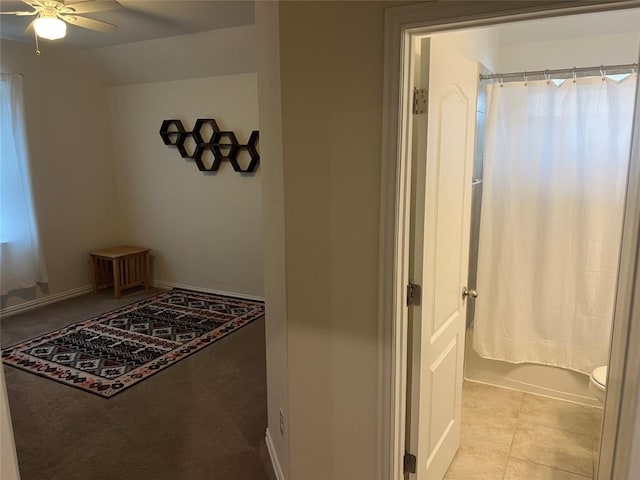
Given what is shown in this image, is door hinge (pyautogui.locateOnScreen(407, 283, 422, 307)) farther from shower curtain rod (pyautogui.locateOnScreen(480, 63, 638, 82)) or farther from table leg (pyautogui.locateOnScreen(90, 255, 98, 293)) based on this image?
table leg (pyautogui.locateOnScreen(90, 255, 98, 293))

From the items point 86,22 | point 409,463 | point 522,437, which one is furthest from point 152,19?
point 522,437

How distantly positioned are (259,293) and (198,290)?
80 cm

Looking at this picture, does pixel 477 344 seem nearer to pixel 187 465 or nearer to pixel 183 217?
pixel 187 465

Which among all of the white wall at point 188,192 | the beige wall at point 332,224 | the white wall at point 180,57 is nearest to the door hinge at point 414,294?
the beige wall at point 332,224

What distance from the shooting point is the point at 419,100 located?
162 cm

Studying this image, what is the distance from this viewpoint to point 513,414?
2812 mm

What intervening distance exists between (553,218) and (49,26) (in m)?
3.21

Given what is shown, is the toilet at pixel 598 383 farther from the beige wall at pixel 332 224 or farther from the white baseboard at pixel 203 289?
the white baseboard at pixel 203 289

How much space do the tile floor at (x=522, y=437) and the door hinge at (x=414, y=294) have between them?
107cm

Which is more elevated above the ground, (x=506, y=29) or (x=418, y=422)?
(x=506, y=29)

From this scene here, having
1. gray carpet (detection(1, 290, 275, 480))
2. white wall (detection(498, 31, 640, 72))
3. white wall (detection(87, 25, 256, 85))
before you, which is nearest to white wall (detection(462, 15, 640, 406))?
white wall (detection(498, 31, 640, 72))

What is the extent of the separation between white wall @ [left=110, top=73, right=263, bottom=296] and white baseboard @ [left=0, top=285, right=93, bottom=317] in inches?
31.3

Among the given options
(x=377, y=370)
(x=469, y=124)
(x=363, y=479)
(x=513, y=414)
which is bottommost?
(x=513, y=414)

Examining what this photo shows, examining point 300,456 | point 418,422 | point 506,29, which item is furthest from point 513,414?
point 506,29
